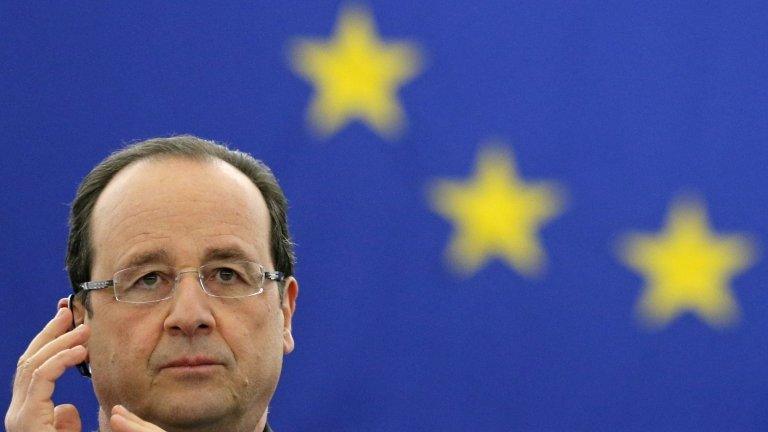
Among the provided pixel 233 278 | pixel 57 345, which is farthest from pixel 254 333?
pixel 57 345

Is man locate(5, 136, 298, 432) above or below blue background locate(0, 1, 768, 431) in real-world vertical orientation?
below

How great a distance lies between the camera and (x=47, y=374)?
171 cm

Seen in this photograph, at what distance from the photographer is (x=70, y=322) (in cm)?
181

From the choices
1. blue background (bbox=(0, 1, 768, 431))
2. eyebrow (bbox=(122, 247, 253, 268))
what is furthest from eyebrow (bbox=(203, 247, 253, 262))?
blue background (bbox=(0, 1, 768, 431))

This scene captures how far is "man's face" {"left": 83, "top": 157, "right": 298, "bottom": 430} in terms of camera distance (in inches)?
63.8

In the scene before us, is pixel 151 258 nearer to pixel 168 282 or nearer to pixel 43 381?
pixel 168 282

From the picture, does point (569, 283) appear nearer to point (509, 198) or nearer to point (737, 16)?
point (509, 198)

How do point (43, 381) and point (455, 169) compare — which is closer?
point (43, 381)

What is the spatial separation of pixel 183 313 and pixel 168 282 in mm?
82

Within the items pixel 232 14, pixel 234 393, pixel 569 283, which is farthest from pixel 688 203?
pixel 234 393

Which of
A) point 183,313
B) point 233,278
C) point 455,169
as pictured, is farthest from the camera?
point 455,169

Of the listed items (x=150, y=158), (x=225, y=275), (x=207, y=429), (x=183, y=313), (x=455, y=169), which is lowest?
(x=207, y=429)

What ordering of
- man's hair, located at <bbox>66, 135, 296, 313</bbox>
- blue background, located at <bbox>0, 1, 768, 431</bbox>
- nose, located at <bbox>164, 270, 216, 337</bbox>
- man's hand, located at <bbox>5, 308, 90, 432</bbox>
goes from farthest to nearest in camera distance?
blue background, located at <bbox>0, 1, 768, 431</bbox>
man's hair, located at <bbox>66, 135, 296, 313</bbox>
man's hand, located at <bbox>5, 308, 90, 432</bbox>
nose, located at <bbox>164, 270, 216, 337</bbox>

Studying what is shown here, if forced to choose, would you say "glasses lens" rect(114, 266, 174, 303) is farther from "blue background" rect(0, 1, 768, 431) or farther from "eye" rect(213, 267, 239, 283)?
"blue background" rect(0, 1, 768, 431)
